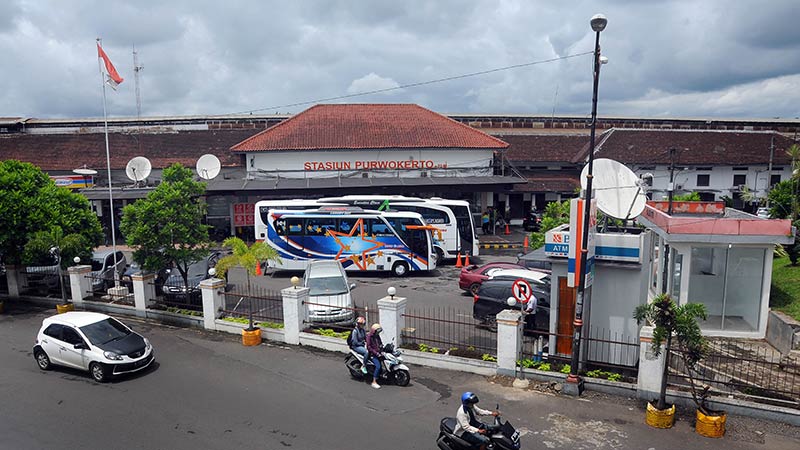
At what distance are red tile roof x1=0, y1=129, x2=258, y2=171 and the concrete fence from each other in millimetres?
21900

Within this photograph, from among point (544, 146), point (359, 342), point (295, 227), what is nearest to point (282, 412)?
point (359, 342)

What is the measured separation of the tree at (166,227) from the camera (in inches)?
626

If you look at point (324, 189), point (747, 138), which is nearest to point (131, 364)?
point (324, 189)

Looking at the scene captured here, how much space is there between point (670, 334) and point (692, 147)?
3655cm

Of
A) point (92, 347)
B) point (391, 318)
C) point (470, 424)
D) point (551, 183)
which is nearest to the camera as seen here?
point (470, 424)

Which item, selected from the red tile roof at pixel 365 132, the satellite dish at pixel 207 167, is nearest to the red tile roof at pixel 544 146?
the red tile roof at pixel 365 132

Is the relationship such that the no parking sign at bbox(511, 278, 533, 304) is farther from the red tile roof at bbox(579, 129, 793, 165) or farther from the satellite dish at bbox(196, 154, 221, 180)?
the red tile roof at bbox(579, 129, 793, 165)

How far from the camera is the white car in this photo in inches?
473

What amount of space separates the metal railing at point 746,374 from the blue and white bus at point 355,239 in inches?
509

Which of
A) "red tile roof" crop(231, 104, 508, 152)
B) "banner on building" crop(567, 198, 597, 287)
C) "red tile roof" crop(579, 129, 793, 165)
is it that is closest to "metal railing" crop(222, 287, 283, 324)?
"banner on building" crop(567, 198, 597, 287)

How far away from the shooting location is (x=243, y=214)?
3391 centimetres

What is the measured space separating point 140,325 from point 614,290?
14248 millimetres

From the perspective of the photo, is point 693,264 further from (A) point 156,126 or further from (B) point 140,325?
(A) point 156,126

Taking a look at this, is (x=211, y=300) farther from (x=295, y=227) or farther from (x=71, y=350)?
(x=295, y=227)
